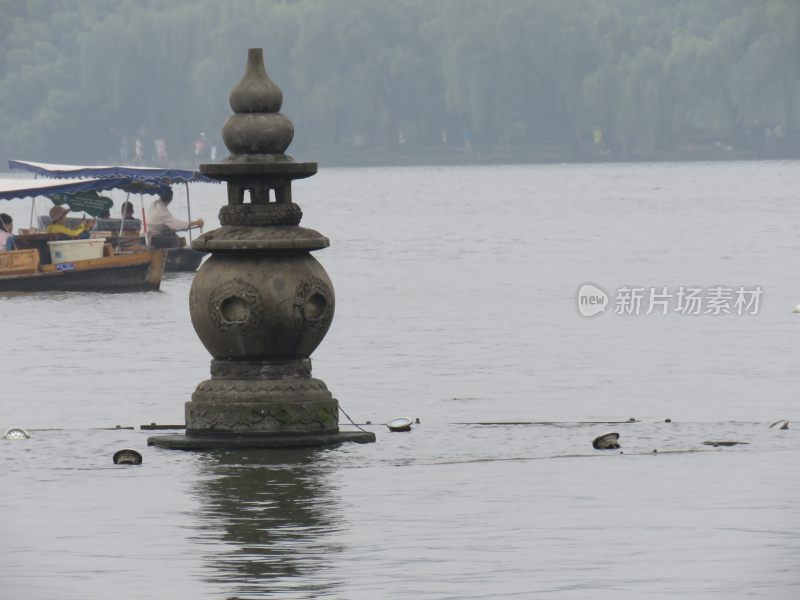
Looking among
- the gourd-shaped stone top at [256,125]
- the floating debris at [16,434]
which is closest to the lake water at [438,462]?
the floating debris at [16,434]

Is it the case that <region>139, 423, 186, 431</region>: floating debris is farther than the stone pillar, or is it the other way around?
<region>139, 423, 186, 431</region>: floating debris

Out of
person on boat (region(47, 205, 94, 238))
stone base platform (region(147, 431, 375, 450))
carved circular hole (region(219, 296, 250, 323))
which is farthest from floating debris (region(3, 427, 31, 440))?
person on boat (region(47, 205, 94, 238))

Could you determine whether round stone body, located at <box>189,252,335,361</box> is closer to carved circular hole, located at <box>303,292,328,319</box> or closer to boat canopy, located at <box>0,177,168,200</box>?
carved circular hole, located at <box>303,292,328,319</box>

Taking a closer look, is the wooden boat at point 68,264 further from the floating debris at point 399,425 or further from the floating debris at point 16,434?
the floating debris at point 399,425

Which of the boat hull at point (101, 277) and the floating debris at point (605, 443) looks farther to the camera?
the boat hull at point (101, 277)

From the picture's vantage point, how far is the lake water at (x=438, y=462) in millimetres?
11641

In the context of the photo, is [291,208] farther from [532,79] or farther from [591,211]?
[532,79]

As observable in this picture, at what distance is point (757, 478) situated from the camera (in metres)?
15.1

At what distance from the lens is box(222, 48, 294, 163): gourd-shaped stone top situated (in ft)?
57.3

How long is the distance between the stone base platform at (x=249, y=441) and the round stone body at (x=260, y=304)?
620 mm

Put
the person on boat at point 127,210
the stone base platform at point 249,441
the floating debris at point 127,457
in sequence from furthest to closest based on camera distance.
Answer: the person on boat at point 127,210, the stone base platform at point 249,441, the floating debris at point 127,457

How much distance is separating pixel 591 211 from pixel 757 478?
3513 inches

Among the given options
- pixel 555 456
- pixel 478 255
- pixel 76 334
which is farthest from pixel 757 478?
pixel 478 255

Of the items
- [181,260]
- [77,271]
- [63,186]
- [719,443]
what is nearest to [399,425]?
[719,443]
